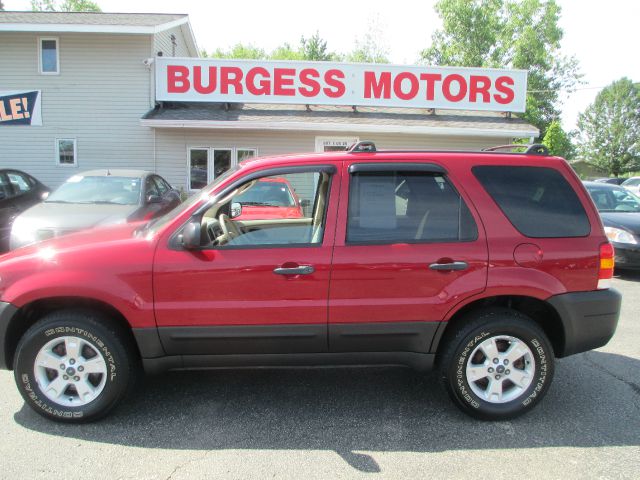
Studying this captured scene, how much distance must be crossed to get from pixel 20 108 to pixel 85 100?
5.89ft

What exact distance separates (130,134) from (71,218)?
8041 millimetres

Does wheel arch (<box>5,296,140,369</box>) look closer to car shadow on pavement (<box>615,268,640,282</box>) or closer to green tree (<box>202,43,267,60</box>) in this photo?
car shadow on pavement (<box>615,268,640,282</box>)

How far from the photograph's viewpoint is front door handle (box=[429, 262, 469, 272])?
3.25 meters

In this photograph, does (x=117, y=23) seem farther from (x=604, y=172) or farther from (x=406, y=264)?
(x=604, y=172)

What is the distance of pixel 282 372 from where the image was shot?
420 cm

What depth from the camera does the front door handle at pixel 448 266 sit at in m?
3.25

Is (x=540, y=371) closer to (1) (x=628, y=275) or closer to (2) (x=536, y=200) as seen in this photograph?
(2) (x=536, y=200)

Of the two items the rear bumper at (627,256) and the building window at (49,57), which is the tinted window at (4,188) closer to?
the building window at (49,57)

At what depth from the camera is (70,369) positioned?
10.7ft

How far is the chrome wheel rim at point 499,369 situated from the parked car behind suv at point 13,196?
24.3 feet

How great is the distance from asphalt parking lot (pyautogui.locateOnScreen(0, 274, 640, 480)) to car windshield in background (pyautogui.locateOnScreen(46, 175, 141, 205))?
414 cm

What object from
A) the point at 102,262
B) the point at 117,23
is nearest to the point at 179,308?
the point at 102,262

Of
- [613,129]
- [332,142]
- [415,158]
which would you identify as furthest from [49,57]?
[613,129]

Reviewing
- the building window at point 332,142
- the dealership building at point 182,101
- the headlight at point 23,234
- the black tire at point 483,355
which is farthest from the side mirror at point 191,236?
the building window at point 332,142
